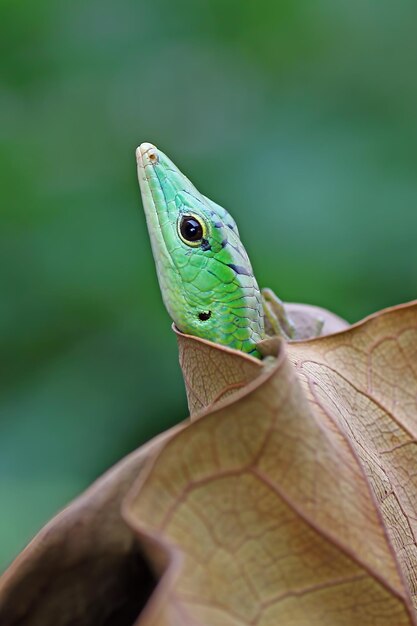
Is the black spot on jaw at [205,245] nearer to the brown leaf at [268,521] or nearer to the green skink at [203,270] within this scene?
the green skink at [203,270]

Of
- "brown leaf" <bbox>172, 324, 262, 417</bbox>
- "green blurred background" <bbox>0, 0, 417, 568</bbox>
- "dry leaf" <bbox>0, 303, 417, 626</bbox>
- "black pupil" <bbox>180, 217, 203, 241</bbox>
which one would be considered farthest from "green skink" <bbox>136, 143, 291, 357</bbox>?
"green blurred background" <bbox>0, 0, 417, 568</bbox>

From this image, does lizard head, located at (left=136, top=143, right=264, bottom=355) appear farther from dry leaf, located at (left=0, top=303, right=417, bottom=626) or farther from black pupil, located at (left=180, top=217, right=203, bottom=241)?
dry leaf, located at (left=0, top=303, right=417, bottom=626)

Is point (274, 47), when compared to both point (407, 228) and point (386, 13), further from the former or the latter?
point (407, 228)

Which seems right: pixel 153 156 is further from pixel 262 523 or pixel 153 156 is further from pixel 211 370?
pixel 262 523

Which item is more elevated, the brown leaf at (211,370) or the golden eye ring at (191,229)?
the golden eye ring at (191,229)

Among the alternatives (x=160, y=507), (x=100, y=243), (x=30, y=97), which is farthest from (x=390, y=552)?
(x=30, y=97)

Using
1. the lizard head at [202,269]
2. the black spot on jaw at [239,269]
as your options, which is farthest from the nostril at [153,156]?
the black spot on jaw at [239,269]
